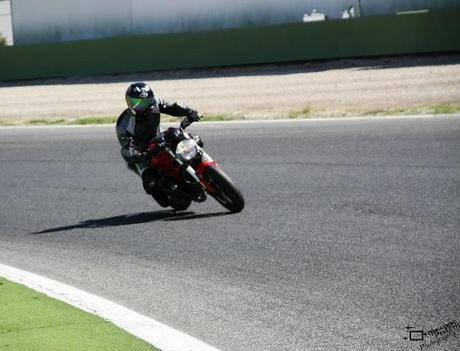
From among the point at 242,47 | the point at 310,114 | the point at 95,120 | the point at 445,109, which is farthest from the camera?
the point at 242,47

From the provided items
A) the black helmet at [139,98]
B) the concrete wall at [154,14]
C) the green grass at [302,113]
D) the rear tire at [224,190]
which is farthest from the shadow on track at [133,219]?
the concrete wall at [154,14]

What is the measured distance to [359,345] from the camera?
6.16m

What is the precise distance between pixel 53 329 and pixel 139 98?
5.16 metres

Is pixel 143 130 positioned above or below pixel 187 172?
above

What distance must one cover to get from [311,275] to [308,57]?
23813 millimetres

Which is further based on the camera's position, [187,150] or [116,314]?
[187,150]

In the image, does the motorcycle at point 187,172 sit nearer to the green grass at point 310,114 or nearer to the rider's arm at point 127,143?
the rider's arm at point 127,143

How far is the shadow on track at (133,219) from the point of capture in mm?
11648

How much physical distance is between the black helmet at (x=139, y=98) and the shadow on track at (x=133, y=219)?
1236 millimetres

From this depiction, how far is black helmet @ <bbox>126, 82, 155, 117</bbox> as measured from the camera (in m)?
11.4

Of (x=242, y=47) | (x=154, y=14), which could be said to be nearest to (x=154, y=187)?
(x=242, y=47)

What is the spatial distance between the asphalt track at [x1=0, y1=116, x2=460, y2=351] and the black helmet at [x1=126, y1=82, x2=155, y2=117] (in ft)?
4.12

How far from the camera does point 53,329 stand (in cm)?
652

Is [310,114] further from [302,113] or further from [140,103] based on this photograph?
[140,103]
